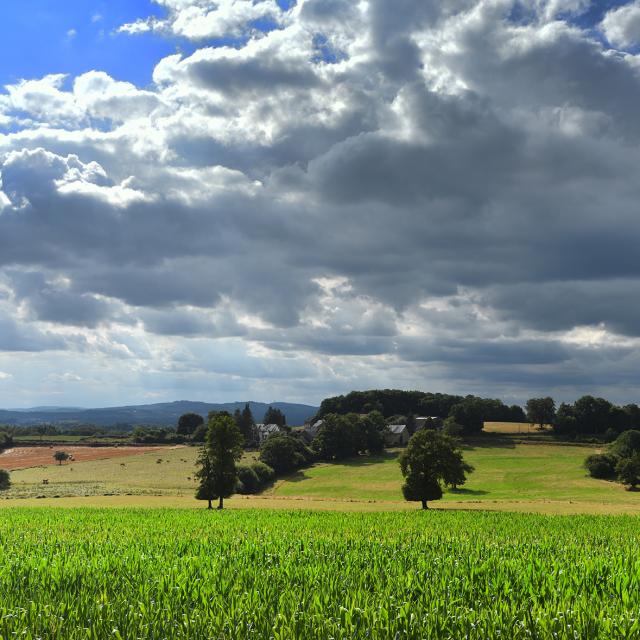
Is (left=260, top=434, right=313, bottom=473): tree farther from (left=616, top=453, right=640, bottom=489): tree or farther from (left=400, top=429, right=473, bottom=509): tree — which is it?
(left=616, top=453, right=640, bottom=489): tree

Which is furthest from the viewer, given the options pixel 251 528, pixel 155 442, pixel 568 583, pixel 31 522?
pixel 155 442

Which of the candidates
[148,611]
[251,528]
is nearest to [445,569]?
[148,611]

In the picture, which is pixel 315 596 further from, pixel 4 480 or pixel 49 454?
pixel 49 454

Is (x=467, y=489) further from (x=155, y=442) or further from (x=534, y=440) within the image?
(x=155, y=442)

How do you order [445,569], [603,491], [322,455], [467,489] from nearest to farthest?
1. [445,569]
2. [603,491]
3. [467,489]
4. [322,455]

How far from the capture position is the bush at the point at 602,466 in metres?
104

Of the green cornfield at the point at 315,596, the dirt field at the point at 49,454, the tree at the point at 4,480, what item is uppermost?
the green cornfield at the point at 315,596

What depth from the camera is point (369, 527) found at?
34188mm

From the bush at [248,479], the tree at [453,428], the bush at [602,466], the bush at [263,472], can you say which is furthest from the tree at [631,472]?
the bush at [263,472]

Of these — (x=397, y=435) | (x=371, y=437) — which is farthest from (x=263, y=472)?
(x=397, y=435)

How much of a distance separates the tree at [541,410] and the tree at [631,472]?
9059 cm

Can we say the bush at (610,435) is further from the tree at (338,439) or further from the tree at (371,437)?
the tree at (338,439)

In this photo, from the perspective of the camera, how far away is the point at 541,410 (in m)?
185

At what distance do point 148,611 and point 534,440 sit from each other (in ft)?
509
